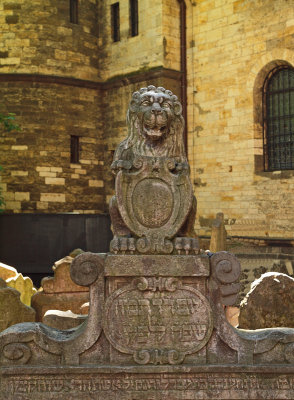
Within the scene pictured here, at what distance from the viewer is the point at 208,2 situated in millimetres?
16406

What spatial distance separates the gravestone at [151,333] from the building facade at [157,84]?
972 centimetres

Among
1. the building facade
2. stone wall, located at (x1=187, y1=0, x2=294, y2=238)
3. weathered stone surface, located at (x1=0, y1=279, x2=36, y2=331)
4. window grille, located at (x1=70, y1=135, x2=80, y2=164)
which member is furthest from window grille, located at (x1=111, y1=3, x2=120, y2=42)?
weathered stone surface, located at (x1=0, y1=279, x2=36, y2=331)

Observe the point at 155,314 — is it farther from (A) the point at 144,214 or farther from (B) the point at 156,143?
(B) the point at 156,143

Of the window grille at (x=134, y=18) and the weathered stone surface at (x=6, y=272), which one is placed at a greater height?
the window grille at (x=134, y=18)

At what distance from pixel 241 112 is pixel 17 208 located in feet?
22.0

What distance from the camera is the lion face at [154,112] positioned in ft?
16.6

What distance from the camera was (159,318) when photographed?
193 inches

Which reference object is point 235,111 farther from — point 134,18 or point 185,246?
point 185,246

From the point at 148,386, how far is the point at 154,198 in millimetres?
1467

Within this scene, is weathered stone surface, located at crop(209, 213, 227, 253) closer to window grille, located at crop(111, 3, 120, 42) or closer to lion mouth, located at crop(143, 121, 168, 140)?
lion mouth, located at crop(143, 121, 168, 140)

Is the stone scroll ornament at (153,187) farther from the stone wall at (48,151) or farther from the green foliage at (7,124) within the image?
the stone wall at (48,151)

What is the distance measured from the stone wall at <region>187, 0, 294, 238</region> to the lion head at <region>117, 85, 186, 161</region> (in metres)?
9.56

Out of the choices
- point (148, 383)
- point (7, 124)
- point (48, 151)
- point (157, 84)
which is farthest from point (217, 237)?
point (148, 383)

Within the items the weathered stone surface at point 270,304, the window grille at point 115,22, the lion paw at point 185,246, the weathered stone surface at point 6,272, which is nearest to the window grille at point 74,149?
the window grille at point 115,22
